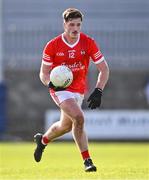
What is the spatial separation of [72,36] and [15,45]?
13584mm

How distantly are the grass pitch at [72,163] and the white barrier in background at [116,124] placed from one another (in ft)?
1.72

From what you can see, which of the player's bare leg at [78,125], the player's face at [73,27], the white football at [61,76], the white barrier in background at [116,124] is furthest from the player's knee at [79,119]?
the white barrier in background at [116,124]

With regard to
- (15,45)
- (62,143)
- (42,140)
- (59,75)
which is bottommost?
(62,143)

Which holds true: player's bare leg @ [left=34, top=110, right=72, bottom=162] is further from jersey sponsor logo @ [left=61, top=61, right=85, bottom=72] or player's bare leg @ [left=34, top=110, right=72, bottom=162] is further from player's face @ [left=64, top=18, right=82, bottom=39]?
player's face @ [left=64, top=18, right=82, bottom=39]

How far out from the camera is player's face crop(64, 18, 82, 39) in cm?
1062

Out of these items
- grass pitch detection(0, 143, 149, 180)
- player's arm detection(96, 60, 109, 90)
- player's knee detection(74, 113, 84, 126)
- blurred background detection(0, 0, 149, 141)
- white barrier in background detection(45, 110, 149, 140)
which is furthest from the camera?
blurred background detection(0, 0, 149, 141)

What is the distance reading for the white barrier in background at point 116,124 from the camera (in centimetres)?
2208

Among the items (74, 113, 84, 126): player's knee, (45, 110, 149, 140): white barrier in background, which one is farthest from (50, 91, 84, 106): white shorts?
(45, 110, 149, 140): white barrier in background

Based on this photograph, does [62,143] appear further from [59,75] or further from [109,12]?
[59,75]

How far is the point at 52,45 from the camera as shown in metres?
10.9

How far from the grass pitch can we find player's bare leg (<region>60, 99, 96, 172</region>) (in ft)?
0.56

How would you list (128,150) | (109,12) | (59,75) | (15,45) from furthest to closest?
(109,12)
(15,45)
(128,150)
(59,75)

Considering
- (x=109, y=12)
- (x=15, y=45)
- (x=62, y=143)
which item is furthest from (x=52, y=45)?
(x=109, y=12)

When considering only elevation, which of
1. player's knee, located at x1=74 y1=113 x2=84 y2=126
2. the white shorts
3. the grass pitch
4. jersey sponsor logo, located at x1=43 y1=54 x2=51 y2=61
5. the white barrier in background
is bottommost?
the white barrier in background
